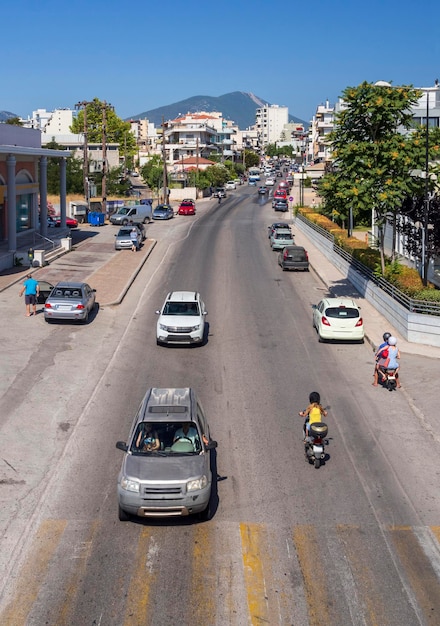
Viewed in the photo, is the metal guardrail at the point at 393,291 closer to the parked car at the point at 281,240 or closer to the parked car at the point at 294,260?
the parked car at the point at 294,260

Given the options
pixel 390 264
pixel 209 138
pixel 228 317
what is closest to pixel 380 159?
pixel 390 264

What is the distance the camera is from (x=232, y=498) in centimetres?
1345

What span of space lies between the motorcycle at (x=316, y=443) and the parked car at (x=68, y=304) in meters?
14.3

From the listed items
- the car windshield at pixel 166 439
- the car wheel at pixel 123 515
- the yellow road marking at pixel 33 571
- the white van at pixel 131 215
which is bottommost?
the yellow road marking at pixel 33 571

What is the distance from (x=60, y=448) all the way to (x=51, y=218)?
43.9m

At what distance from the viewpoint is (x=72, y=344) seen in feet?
81.9

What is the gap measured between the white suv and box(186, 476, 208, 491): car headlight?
1241 centimetres

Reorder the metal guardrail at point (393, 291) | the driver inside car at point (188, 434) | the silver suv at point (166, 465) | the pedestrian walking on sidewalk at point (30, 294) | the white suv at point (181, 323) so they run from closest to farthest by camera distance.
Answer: the silver suv at point (166, 465), the driver inside car at point (188, 434), the white suv at point (181, 323), the metal guardrail at point (393, 291), the pedestrian walking on sidewalk at point (30, 294)

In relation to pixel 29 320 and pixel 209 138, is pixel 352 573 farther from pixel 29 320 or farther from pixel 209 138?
pixel 209 138

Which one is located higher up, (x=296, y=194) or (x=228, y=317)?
(x=296, y=194)

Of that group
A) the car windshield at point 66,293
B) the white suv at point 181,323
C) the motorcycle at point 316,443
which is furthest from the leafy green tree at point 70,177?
the motorcycle at point 316,443

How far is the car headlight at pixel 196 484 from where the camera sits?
39.6ft

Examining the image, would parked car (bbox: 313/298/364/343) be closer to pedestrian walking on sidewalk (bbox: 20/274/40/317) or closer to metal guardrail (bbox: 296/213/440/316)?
metal guardrail (bbox: 296/213/440/316)

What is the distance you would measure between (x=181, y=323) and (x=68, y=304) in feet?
16.9
